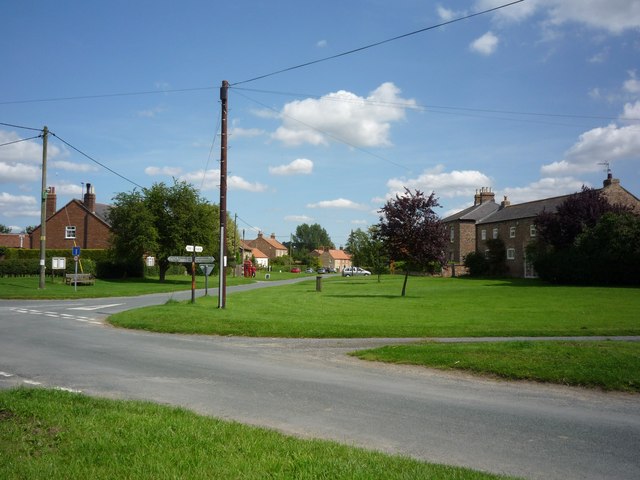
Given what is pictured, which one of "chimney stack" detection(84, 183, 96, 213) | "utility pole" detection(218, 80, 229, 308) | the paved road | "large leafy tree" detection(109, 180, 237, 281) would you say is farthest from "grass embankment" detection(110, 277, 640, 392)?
"chimney stack" detection(84, 183, 96, 213)

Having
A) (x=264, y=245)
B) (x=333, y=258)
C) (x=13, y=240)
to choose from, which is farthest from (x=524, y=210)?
(x=333, y=258)

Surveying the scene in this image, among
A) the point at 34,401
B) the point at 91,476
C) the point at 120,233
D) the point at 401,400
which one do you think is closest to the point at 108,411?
the point at 34,401

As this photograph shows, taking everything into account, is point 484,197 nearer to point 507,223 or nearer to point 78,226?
point 507,223

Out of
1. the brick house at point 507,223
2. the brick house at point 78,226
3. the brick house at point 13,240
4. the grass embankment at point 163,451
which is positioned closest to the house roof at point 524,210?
the brick house at point 507,223

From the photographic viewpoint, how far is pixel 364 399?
26.5ft

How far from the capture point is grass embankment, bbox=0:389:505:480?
15.1 feet

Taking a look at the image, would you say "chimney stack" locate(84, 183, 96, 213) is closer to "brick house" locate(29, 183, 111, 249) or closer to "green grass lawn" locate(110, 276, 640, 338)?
"brick house" locate(29, 183, 111, 249)

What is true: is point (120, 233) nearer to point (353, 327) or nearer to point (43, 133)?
point (43, 133)

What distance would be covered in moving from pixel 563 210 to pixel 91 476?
5099 centimetres

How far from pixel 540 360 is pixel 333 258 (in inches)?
6537

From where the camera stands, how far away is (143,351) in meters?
12.5

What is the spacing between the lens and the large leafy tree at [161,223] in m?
46.8

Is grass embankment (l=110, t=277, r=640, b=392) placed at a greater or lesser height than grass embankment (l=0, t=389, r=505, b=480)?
lesser

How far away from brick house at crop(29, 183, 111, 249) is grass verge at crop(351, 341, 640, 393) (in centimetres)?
5621
